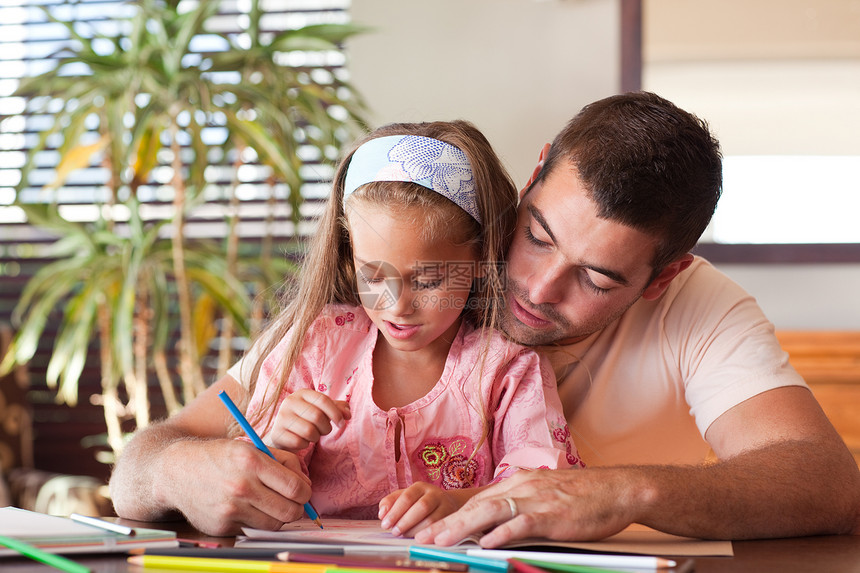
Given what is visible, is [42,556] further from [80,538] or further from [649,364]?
[649,364]

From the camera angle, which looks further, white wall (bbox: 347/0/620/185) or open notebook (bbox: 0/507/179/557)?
white wall (bbox: 347/0/620/185)

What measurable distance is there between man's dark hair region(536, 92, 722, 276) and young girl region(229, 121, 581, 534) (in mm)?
144

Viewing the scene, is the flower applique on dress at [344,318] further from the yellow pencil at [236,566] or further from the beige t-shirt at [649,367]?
the yellow pencil at [236,566]

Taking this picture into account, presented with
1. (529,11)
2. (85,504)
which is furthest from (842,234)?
(85,504)

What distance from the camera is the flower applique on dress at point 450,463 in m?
1.18

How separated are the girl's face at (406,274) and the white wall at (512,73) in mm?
1615

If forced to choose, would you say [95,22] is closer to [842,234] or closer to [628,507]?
[842,234]

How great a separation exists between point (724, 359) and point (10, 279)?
288 cm

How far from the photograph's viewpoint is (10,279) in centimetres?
325

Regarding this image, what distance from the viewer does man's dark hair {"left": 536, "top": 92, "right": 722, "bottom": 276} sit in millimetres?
1177

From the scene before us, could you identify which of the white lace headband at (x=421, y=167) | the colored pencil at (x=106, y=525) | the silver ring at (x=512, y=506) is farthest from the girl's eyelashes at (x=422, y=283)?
the colored pencil at (x=106, y=525)

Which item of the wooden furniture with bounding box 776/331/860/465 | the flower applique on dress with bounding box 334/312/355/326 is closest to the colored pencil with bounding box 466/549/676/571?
the flower applique on dress with bounding box 334/312/355/326

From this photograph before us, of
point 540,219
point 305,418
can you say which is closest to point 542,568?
point 305,418

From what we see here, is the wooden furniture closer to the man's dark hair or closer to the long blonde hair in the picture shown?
the man's dark hair
